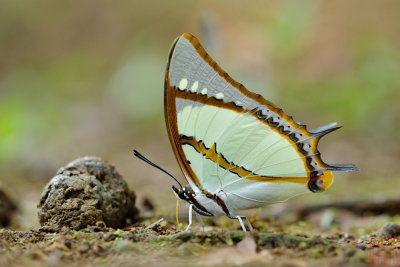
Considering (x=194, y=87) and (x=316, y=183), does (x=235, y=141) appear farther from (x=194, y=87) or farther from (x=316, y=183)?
(x=316, y=183)

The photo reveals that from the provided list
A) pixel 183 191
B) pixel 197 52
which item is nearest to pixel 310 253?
pixel 183 191

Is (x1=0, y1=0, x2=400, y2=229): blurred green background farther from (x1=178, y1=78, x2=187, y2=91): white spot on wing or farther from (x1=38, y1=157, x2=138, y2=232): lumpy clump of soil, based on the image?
(x1=178, y1=78, x2=187, y2=91): white spot on wing

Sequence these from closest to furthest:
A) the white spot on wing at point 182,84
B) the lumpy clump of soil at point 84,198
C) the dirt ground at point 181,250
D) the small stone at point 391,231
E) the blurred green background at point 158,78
→ the dirt ground at point 181,250 → the lumpy clump of soil at point 84,198 → the white spot on wing at point 182,84 → the small stone at point 391,231 → the blurred green background at point 158,78

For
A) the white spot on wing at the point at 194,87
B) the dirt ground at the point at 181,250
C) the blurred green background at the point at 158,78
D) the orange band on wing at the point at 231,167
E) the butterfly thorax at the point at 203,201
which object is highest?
the blurred green background at the point at 158,78

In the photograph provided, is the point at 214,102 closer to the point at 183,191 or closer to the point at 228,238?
the point at 183,191

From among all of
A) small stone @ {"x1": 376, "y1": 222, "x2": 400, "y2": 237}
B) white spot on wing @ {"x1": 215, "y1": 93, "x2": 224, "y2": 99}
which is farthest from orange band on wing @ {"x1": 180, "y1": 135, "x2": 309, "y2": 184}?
small stone @ {"x1": 376, "y1": 222, "x2": 400, "y2": 237}

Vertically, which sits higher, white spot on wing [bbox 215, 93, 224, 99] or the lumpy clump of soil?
white spot on wing [bbox 215, 93, 224, 99]

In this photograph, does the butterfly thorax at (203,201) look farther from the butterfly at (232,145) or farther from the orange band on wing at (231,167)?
the orange band on wing at (231,167)

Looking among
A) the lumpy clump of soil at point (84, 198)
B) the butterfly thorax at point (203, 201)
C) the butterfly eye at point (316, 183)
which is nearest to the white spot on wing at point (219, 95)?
the butterfly thorax at point (203, 201)

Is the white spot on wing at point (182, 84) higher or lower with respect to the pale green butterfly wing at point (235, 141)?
higher
